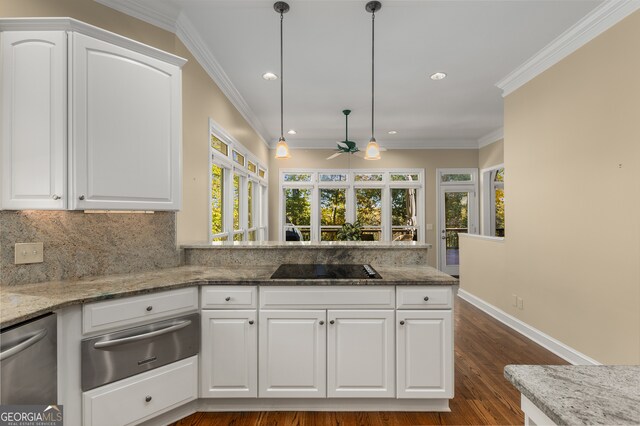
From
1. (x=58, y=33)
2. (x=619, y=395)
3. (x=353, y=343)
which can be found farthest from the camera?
(x=353, y=343)

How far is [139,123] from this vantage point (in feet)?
6.51

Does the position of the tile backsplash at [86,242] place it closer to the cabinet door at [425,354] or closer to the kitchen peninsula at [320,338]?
the kitchen peninsula at [320,338]

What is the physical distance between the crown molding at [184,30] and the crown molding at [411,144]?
9.20ft

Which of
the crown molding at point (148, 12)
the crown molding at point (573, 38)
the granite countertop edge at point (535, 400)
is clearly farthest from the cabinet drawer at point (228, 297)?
the crown molding at point (573, 38)

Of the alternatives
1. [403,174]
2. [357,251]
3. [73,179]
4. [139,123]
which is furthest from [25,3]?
[403,174]

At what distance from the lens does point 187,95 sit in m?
2.70

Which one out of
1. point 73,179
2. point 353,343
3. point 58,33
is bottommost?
point 353,343

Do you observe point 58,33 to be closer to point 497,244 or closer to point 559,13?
point 559,13

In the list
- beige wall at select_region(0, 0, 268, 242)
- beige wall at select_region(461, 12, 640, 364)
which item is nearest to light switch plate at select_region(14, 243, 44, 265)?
beige wall at select_region(0, 0, 268, 242)

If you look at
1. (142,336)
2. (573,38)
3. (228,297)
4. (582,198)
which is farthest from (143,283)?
(573,38)

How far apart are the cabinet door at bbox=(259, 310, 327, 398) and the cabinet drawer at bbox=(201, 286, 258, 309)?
13 cm

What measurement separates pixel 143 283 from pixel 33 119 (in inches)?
43.8

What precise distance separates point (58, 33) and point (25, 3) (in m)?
0.45

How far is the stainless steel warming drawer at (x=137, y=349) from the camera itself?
163cm
